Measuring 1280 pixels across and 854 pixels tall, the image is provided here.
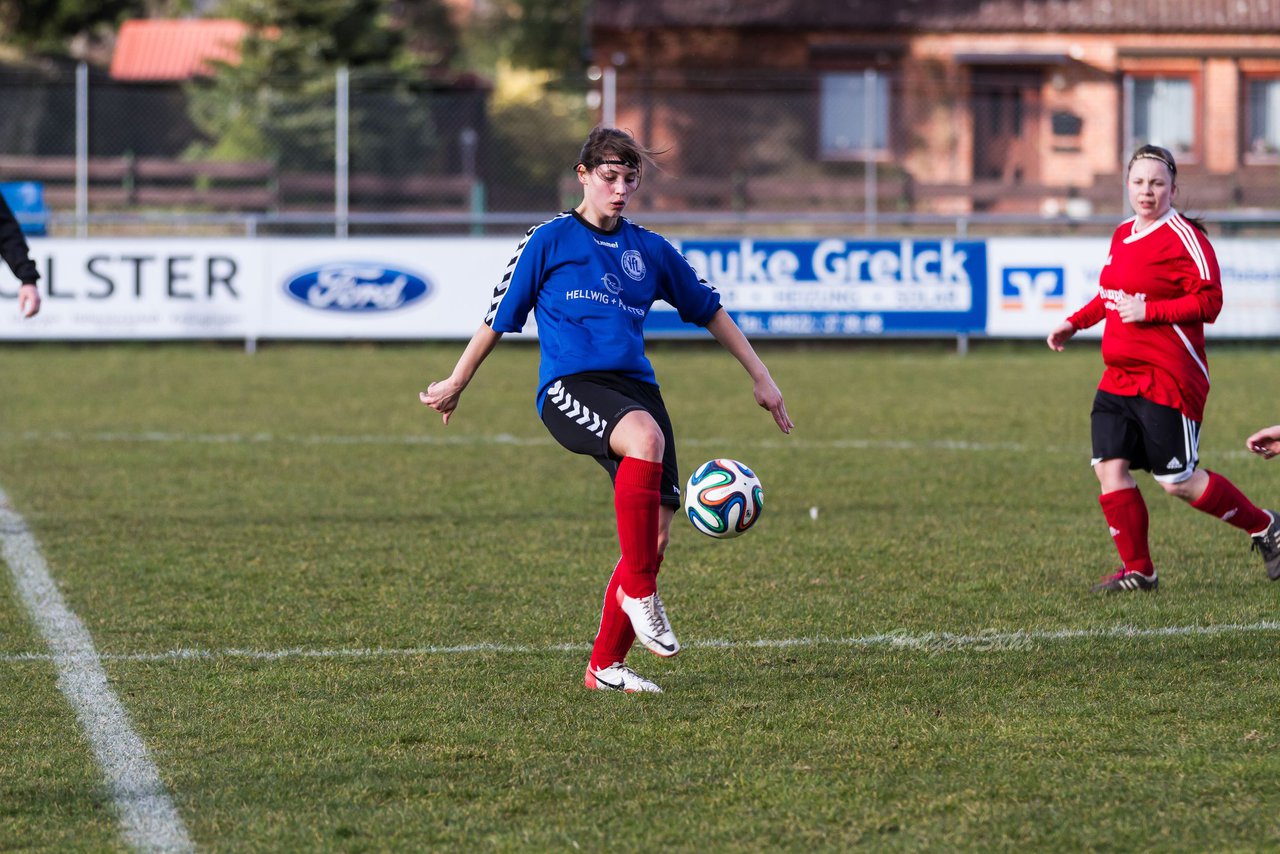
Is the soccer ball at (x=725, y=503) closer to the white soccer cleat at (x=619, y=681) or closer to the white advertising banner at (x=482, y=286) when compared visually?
the white soccer cleat at (x=619, y=681)

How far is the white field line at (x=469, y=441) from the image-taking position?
11047mm

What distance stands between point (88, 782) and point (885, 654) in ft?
8.57

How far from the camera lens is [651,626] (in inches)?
199

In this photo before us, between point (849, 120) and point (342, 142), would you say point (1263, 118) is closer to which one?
point (849, 120)

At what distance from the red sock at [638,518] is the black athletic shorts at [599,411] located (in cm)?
11

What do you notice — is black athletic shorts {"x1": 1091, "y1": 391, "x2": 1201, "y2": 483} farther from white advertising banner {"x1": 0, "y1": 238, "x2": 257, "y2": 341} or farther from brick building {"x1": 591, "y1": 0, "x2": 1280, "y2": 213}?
brick building {"x1": 591, "y1": 0, "x2": 1280, "y2": 213}

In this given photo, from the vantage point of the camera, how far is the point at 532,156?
25656mm

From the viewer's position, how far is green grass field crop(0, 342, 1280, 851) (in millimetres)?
4105

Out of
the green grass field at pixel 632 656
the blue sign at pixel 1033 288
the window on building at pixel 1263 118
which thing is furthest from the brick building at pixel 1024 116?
the green grass field at pixel 632 656

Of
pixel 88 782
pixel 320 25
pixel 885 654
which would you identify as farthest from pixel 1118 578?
pixel 320 25

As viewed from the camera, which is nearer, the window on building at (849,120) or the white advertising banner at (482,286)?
the white advertising banner at (482,286)

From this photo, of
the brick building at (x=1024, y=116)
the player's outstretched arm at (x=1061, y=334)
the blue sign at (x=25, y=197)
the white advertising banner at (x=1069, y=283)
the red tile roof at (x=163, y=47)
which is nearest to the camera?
the player's outstretched arm at (x=1061, y=334)

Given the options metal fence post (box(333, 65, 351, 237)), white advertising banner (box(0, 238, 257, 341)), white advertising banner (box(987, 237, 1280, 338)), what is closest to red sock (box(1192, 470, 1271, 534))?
white advertising banner (box(987, 237, 1280, 338))

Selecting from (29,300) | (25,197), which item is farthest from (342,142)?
(29,300)
